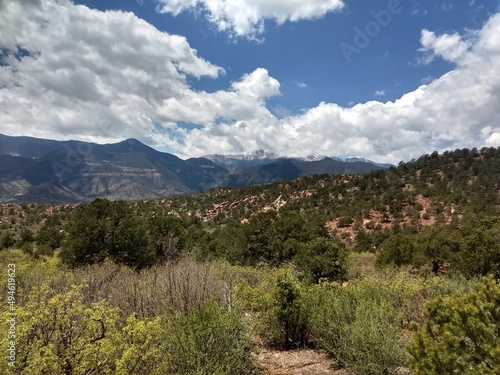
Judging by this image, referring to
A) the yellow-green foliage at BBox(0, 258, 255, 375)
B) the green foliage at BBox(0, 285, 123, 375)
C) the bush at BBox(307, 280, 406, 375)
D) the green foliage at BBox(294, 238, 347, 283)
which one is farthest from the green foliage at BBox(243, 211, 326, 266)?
the green foliage at BBox(0, 285, 123, 375)

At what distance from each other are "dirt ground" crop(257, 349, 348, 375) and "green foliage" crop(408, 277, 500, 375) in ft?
14.0

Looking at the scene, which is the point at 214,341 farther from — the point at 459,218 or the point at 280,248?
the point at 459,218

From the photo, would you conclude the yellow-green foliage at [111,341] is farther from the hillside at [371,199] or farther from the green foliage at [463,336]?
the hillside at [371,199]

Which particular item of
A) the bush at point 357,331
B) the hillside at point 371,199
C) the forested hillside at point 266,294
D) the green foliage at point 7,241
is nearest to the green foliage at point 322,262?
the forested hillside at point 266,294

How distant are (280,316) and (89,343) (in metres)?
6.49

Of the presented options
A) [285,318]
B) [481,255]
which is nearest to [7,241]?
[285,318]

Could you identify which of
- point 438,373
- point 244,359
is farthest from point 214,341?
point 438,373

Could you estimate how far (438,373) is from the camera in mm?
4496

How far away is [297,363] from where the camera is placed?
9.10 metres

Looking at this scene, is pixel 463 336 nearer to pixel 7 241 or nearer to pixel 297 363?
pixel 297 363

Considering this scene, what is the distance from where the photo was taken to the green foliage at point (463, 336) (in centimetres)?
420

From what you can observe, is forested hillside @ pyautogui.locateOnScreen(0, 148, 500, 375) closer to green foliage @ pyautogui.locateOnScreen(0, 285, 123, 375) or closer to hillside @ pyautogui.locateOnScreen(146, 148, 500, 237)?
green foliage @ pyautogui.locateOnScreen(0, 285, 123, 375)

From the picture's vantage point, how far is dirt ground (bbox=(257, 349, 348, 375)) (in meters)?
8.45

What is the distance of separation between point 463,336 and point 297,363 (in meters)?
5.65
